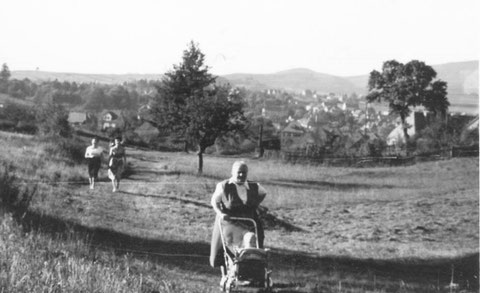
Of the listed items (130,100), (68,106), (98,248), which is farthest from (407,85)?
(98,248)

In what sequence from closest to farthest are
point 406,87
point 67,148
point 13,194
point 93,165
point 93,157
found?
point 13,194, point 93,157, point 93,165, point 67,148, point 406,87

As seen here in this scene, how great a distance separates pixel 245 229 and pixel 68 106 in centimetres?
1580

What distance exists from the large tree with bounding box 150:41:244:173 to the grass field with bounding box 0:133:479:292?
1.25m

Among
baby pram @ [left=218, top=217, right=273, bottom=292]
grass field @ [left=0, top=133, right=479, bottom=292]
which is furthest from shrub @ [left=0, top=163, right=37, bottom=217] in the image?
baby pram @ [left=218, top=217, right=273, bottom=292]

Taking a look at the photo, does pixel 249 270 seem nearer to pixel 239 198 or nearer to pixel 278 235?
pixel 239 198

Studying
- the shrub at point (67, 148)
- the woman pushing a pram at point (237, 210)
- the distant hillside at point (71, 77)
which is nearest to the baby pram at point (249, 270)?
the woman pushing a pram at point (237, 210)

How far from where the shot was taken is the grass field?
7129 millimetres

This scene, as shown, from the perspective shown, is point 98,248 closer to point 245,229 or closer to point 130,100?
point 245,229

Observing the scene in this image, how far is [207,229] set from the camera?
13.7 meters

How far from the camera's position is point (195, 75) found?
89.1 feet

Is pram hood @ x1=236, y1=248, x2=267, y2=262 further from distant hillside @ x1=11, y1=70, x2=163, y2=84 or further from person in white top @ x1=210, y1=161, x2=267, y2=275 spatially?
distant hillside @ x1=11, y1=70, x2=163, y2=84

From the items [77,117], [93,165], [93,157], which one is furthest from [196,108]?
[93,157]

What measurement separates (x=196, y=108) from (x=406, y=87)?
83.3 feet

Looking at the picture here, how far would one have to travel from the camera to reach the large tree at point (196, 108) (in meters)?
23.0
